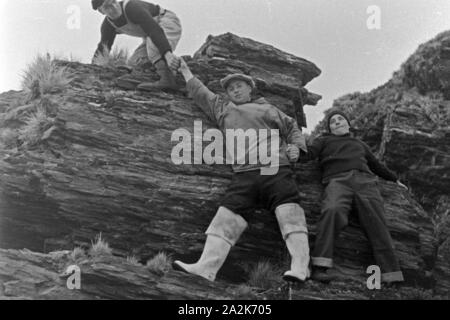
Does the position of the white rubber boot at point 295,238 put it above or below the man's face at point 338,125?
below

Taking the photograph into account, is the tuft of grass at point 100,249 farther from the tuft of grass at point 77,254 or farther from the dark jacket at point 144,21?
the dark jacket at point 144,21

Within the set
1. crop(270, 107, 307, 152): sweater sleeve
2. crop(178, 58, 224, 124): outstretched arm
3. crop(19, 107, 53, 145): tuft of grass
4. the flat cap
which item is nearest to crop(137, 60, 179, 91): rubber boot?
crop(178, 58, 224, 124): outstretched arm

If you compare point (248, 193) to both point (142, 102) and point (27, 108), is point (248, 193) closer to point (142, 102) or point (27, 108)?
point (142, 102)

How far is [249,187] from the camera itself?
28.1 feet

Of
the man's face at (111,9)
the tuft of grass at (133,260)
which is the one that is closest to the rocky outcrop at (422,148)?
the tuft of grass at (133,260)

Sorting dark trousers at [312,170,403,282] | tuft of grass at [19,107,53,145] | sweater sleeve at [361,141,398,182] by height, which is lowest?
dark trousers at [312,170,403,282]

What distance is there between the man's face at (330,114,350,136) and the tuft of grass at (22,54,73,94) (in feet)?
16.8

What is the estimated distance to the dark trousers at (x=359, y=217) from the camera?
820cm

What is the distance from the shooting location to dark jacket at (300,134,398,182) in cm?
943

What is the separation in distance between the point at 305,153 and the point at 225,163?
1.44 meters

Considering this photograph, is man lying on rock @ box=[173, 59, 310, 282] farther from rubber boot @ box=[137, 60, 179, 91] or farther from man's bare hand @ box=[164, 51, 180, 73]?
rubber boot @ box=[137, 60, 179, 91]

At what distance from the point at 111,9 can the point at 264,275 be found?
590 centimetres
